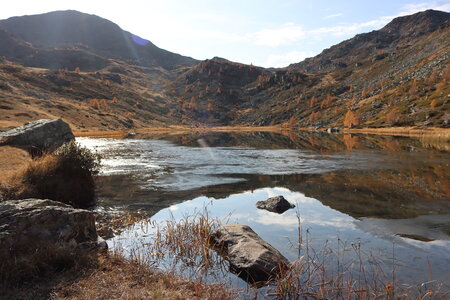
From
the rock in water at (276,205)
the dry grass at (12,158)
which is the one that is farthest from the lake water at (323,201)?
the dry grass at (12,158)

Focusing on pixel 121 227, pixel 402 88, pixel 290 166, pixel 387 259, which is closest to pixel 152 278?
pixel 121 227

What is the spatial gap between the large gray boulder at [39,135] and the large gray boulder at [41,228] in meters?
21.2

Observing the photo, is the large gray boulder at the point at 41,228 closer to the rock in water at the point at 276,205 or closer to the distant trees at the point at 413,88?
the rock in water at the point at 276,205

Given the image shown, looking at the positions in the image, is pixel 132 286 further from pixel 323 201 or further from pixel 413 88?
pixel 413 88

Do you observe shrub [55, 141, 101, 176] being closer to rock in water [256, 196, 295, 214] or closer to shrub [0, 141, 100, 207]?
shrub [0, 141, 100, 207]

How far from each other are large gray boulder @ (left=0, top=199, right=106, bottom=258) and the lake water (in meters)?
2.17

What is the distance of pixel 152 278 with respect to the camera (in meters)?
8.22

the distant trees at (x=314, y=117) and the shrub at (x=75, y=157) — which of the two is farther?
the distant trees at (x=314, y=117)

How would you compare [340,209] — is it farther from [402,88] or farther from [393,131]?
[402,88]

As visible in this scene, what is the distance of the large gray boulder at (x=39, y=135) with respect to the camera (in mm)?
28375

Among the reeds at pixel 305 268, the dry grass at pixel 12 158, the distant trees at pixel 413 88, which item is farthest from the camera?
the distant trees at pixel 413 88

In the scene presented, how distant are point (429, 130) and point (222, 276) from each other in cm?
9843

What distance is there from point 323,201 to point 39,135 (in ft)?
89.7

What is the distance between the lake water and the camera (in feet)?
40.7
